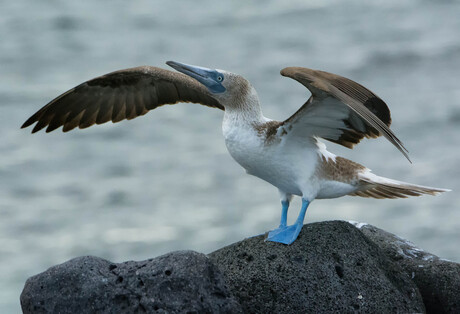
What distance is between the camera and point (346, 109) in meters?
7.70

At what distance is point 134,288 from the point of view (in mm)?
6762

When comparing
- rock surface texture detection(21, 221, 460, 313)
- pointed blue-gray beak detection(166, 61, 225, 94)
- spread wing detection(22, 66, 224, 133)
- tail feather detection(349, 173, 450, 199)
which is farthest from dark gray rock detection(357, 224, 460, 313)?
spread wing detection(22, 66, 224, 133)

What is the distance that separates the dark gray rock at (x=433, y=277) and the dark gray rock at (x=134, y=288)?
2018mm

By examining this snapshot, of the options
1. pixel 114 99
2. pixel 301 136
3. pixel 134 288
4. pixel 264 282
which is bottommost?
pixel 134 288

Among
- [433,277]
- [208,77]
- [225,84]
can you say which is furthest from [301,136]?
[433,277]

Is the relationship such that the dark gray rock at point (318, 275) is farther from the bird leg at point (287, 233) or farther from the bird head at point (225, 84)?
the bird head at point (225, 84)

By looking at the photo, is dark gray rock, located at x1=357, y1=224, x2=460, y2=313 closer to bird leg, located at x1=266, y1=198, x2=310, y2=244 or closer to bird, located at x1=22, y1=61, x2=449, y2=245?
bird, located at x1=22, y1=61, x2=449, y2=245

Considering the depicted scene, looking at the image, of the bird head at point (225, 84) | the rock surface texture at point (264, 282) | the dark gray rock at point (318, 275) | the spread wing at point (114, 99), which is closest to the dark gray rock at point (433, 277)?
the rock surface texture at point (264, 282)

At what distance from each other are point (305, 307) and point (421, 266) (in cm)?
155

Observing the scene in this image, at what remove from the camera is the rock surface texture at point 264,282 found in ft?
22.2

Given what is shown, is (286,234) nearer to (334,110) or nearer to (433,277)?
(334,110)

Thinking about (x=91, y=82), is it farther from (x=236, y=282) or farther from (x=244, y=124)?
(x=236, y=282)

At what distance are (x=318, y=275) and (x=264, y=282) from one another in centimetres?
45

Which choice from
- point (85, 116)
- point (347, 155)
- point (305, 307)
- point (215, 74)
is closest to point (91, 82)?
point (85, 116)
